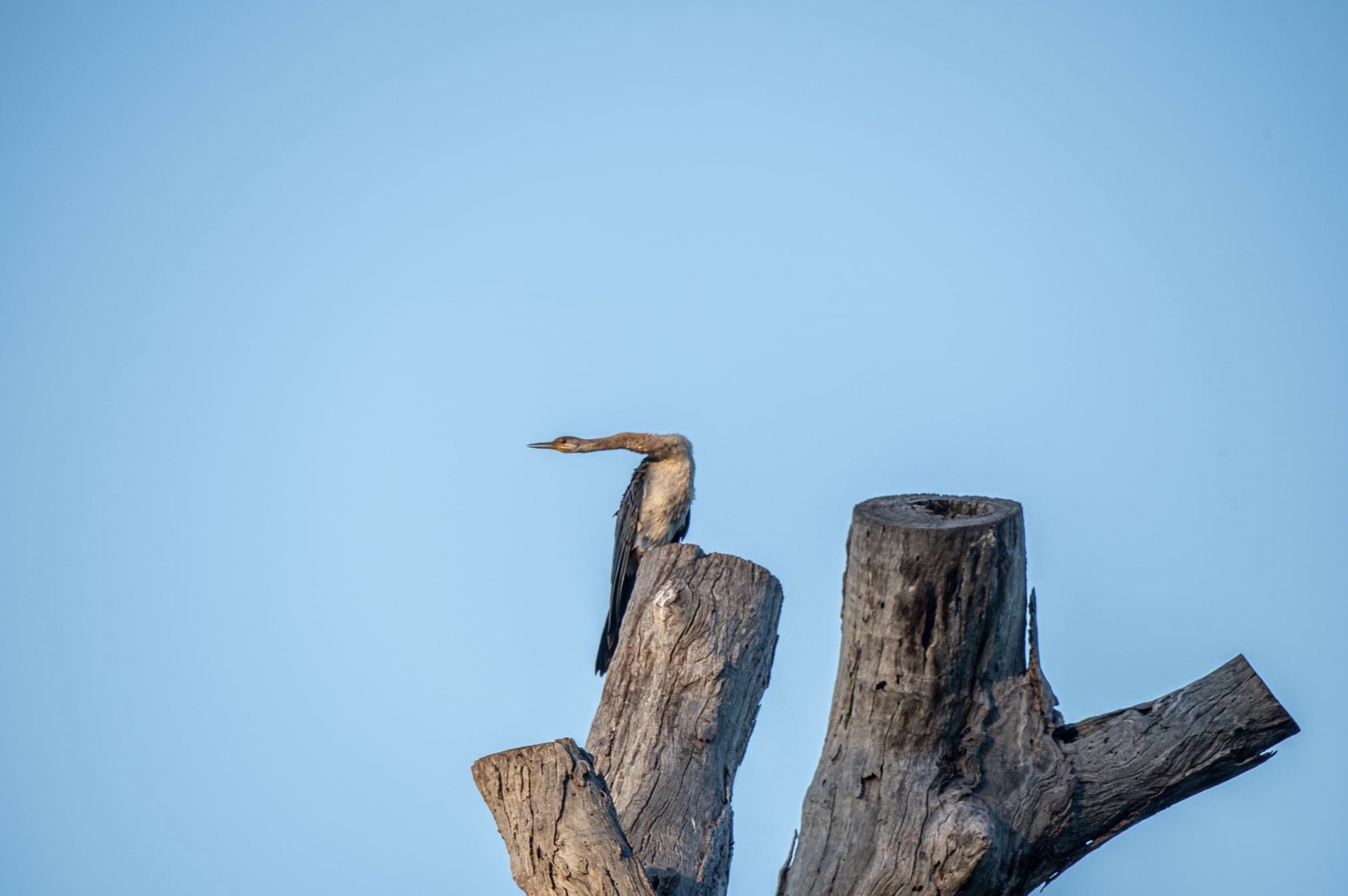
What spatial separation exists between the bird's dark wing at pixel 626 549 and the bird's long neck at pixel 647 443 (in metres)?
0.17

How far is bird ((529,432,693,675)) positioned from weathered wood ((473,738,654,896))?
5485 mm

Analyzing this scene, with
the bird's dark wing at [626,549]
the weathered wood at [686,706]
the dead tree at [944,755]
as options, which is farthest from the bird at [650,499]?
the dead tree at [944,755]

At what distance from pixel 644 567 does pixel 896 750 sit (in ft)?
6.96

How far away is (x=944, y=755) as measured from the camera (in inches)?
161

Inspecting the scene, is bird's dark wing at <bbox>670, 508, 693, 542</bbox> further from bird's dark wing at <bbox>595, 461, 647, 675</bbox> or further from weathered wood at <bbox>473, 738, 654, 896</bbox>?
weathered wood at <bbox>473, 738, 654, 896</bbox>

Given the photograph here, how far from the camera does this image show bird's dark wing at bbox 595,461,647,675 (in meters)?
9.16

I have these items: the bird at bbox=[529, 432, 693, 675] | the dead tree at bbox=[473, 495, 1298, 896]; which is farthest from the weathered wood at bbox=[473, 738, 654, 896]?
the bird at bbox=[529, 432, 693, 675]

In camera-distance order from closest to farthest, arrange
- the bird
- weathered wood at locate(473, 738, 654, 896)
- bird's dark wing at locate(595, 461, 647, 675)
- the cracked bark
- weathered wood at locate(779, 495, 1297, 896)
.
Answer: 1. weathered wood at locate(473, 738, 654, 896)
2. weathered wood at locate(779, 495, 1297, 896)
3. the cracked bark
4. bird's dark wing at locate(595, 461, 647, 675)
5. the bird

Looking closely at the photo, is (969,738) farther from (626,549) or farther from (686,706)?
(626,549)

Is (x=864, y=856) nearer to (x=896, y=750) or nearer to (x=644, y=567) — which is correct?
(x=896, y=750)

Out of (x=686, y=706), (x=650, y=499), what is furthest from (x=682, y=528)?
(x=686, y=706)

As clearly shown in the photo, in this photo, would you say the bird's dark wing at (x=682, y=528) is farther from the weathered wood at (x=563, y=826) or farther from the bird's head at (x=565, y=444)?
the weathered wood at (x=563, y=826)

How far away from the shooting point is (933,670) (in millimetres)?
4039

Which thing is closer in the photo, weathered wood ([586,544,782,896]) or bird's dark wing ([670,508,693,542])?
weathered wood ([586,544,782,896])
